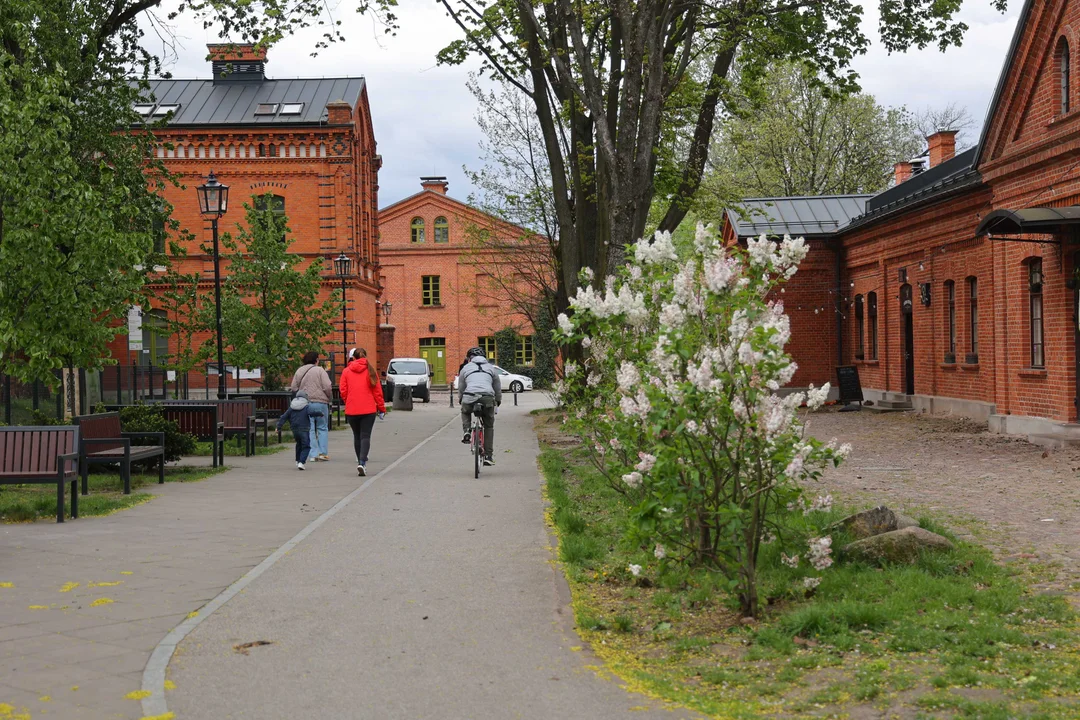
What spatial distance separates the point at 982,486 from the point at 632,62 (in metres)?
6.84

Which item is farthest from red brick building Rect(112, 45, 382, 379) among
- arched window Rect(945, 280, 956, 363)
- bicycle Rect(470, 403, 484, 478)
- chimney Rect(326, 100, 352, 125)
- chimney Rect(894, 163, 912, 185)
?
bicycle Rect(470, 403, 484, 478)

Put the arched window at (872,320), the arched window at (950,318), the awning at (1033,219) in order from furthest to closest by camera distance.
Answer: the arched window at (872,320) < the arched window at (950,318) < the awning at (1033,219)

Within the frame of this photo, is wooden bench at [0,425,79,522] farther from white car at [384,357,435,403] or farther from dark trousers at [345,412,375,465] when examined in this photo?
white car at [384,357,435,403]

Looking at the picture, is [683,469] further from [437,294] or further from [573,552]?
[437,294]

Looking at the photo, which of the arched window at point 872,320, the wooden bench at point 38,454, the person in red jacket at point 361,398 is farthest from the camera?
the arched window at point 872,320

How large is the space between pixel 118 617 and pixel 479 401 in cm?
917

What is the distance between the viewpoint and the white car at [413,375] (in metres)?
45.4

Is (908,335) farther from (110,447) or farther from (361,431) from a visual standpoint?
(110,447)

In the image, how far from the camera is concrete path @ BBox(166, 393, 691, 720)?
5367mm

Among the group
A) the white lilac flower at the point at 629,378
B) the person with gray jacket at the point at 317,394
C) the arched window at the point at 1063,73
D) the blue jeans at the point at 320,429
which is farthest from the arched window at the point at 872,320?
the white lilac flower at the point at 629,378

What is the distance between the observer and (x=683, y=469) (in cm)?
664

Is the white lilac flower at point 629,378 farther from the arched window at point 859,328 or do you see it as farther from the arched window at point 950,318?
the arched window at point 859,328

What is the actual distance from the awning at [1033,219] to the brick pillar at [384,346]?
1380 inches

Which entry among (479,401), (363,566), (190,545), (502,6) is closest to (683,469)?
(363,566)
